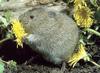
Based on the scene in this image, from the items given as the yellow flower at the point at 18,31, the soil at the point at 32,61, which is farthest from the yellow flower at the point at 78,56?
the yellow flower at the point at 18,31

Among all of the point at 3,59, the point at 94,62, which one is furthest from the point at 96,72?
the point at 3,59

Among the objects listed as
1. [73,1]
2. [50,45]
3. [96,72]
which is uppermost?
[73,1]

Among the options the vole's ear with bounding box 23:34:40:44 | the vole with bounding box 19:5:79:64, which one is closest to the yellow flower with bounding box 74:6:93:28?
the vole with bounding box 19:5:79:64

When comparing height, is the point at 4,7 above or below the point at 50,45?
above

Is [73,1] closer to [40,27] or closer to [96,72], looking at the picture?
[40,27]

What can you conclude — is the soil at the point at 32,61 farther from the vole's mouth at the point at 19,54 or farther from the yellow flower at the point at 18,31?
the yellow flower at the point at 18,31

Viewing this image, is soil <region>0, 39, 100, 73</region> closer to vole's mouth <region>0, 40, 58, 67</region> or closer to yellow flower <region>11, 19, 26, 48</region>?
vole's mouth <region>0, 40, 58, 67</region>
